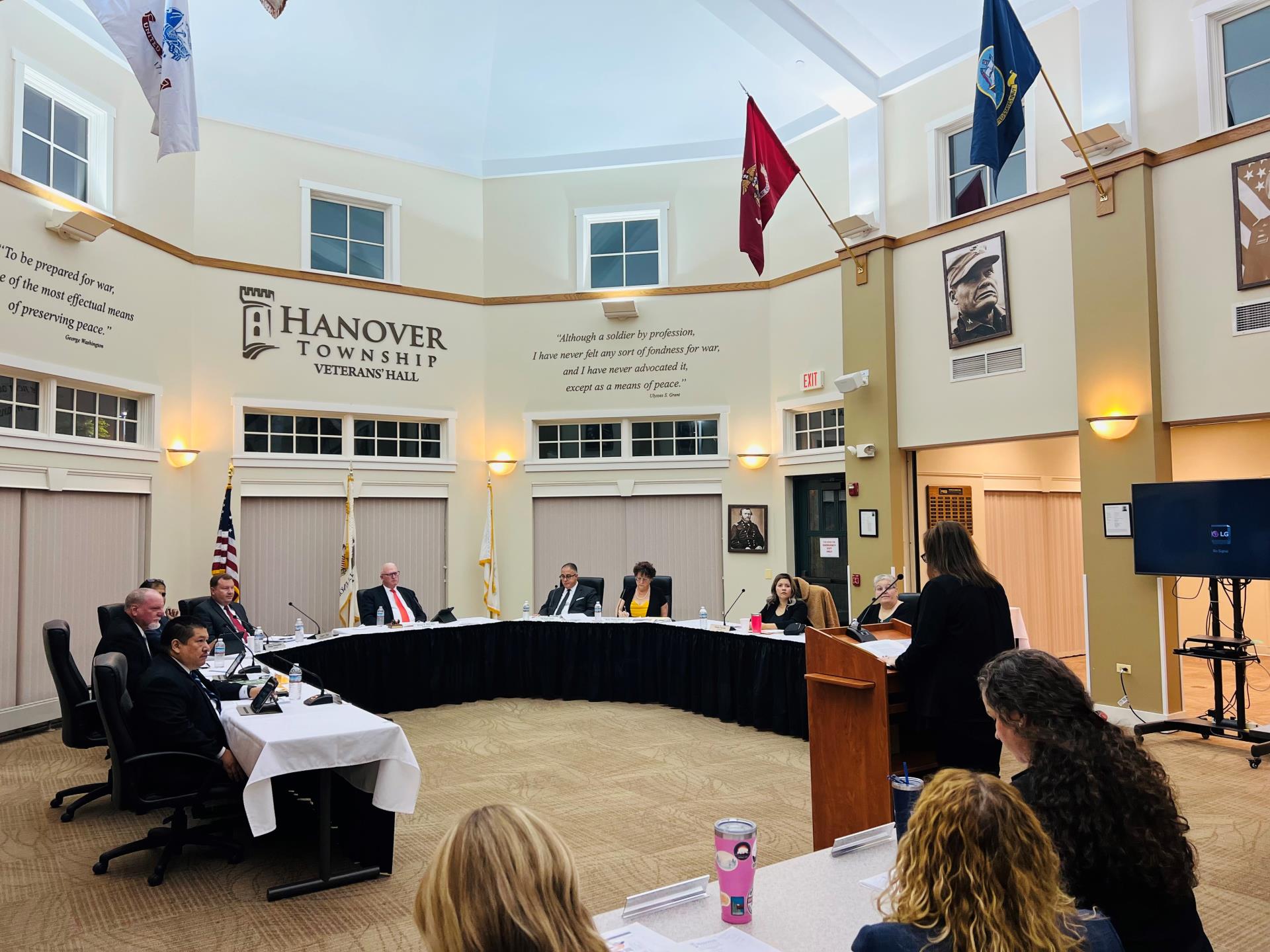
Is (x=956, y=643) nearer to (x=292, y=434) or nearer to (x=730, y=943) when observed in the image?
(x=730, y=943)

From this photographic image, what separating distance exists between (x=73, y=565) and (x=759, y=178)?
6755mm

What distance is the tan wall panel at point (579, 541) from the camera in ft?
34.2

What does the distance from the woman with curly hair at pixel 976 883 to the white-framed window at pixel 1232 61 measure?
6.82 meters

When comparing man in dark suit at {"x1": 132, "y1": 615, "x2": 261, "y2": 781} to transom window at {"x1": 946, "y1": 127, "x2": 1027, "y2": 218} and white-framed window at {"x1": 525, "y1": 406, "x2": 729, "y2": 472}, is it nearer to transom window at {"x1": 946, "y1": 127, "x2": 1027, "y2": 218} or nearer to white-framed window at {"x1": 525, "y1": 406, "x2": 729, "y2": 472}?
white-framed window at {"x1": 525, "y1": 406, "x2": 729, "y2": 472}

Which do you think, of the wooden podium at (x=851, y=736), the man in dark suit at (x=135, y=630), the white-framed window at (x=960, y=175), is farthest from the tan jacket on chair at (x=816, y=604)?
the man in dark suit at (x=135, y=630)

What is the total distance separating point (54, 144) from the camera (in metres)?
7.53

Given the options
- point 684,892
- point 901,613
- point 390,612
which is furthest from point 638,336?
point 684,892

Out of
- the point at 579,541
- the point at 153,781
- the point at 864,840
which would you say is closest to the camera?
the point at 864,840

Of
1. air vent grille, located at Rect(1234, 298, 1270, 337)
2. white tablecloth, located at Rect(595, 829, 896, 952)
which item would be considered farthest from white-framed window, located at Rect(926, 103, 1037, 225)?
white tablecloth, located at Rect(595, 829, 896, 952)

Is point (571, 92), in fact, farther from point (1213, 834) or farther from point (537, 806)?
point (1213, 834)

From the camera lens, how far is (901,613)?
6.10 metres

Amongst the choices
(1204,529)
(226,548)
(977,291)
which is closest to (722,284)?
(977,291)

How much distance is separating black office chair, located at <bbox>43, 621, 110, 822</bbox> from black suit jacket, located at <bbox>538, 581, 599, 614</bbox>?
13.6 feet

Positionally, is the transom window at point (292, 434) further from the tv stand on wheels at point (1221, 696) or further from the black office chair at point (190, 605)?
the tv stand on wheels at point (1221, 696)
